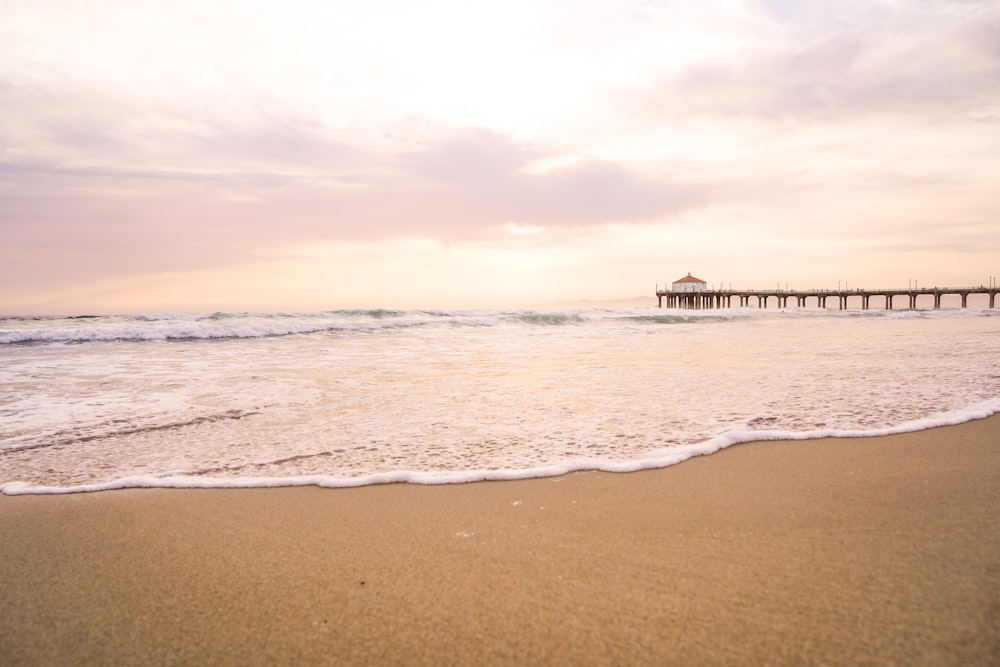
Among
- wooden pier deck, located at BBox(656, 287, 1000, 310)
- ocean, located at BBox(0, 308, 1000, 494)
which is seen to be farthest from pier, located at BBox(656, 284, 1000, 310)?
ocean, located at BBox(0, 308, 1000, 494)

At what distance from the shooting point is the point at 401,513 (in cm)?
265

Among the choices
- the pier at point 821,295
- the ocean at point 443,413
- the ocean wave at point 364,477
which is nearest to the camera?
the ocean wave at point 364,477

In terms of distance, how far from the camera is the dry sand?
1.56 meters

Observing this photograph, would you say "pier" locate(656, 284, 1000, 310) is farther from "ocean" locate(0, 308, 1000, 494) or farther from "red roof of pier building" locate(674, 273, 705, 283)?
"ocean" locate(0, 308, 1000, 494)

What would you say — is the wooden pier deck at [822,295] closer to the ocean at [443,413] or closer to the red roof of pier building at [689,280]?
the red roof of pier building at [689,280]

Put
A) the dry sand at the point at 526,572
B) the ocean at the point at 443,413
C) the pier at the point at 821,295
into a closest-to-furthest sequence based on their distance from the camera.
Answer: the dry sand at the point at 526,572 < the ocean at the point at 443,413 < the pier at the point at 821,295

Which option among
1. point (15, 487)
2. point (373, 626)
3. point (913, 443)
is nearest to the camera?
point (373, 626)

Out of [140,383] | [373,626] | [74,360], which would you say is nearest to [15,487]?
[373,626]

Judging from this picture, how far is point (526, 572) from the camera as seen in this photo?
6.48 ft

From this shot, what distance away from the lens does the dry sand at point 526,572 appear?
5.12 ft

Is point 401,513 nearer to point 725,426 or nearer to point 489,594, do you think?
point 489,594

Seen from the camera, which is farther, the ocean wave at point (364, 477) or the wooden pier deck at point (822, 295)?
the wooden pier deck at point (822, 295)

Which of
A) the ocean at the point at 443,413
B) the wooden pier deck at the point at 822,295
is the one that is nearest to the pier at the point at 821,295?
the wooden pier deck at the point at 822,295

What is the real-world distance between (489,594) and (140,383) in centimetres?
758
